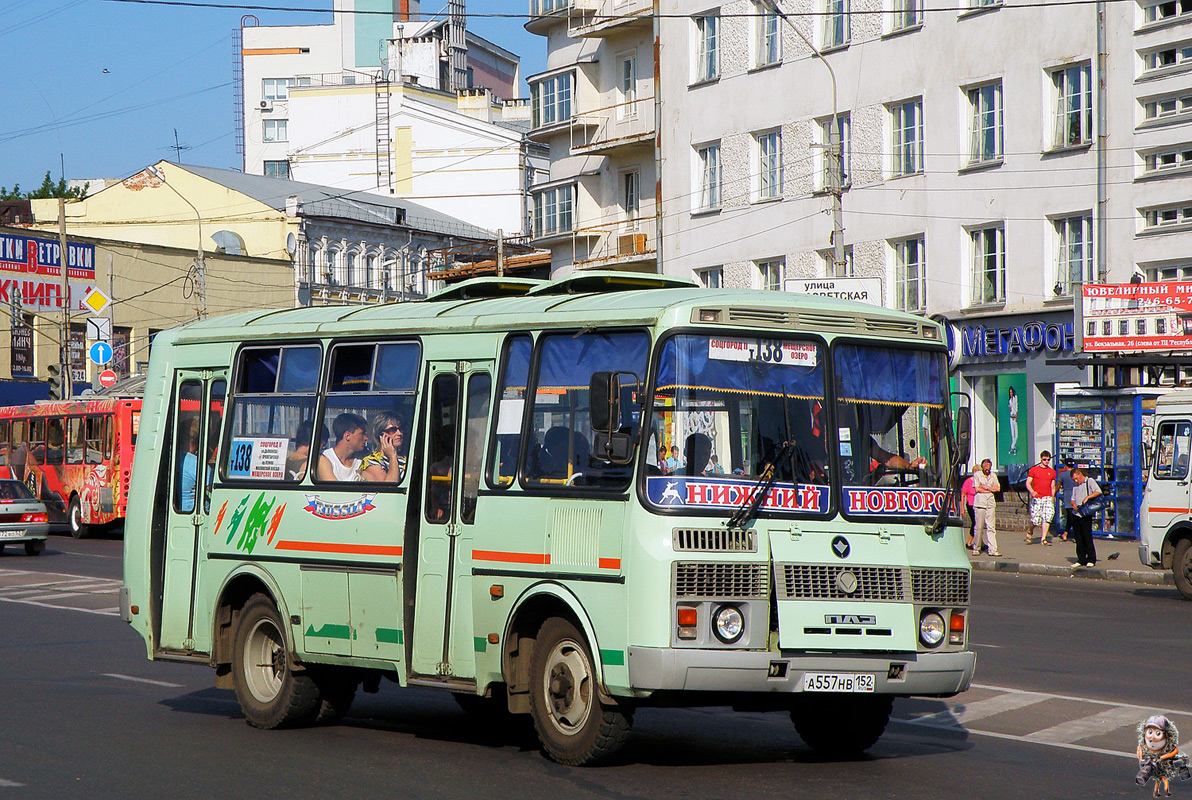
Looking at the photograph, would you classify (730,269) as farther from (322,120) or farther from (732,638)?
(322,120)

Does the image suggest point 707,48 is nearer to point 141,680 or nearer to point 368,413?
point 141,680

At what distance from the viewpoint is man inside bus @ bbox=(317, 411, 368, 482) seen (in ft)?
35.3

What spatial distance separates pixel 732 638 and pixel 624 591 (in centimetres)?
64

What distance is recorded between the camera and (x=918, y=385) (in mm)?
9703

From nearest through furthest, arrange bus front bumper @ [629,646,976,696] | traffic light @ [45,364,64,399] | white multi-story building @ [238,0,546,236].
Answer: bus front bumper @ [629,646,976,696], traffic light @ [45,364,64,399], white multi-story building @ [238,0,546,236]

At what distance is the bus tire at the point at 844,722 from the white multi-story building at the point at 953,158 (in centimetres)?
2453

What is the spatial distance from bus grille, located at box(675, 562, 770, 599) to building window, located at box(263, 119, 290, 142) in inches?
3757

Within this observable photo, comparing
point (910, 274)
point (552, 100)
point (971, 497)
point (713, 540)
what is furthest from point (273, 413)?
point (552, 100)

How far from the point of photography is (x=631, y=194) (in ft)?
173

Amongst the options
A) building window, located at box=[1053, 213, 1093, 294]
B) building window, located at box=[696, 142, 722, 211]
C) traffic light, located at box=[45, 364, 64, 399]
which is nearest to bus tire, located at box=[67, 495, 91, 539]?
traffic light, located at box=[45, 364, 64, 399]

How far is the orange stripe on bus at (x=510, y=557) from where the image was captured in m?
9.32

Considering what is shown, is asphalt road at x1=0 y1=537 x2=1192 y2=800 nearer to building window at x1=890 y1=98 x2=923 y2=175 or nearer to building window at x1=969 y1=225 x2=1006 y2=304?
building window at x1=969 y1=225 x2=1006 y2=304

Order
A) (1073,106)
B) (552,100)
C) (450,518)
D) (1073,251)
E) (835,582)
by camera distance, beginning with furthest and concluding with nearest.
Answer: (552,100), (1073,251), (1073,106), (450,518), (835,582)
